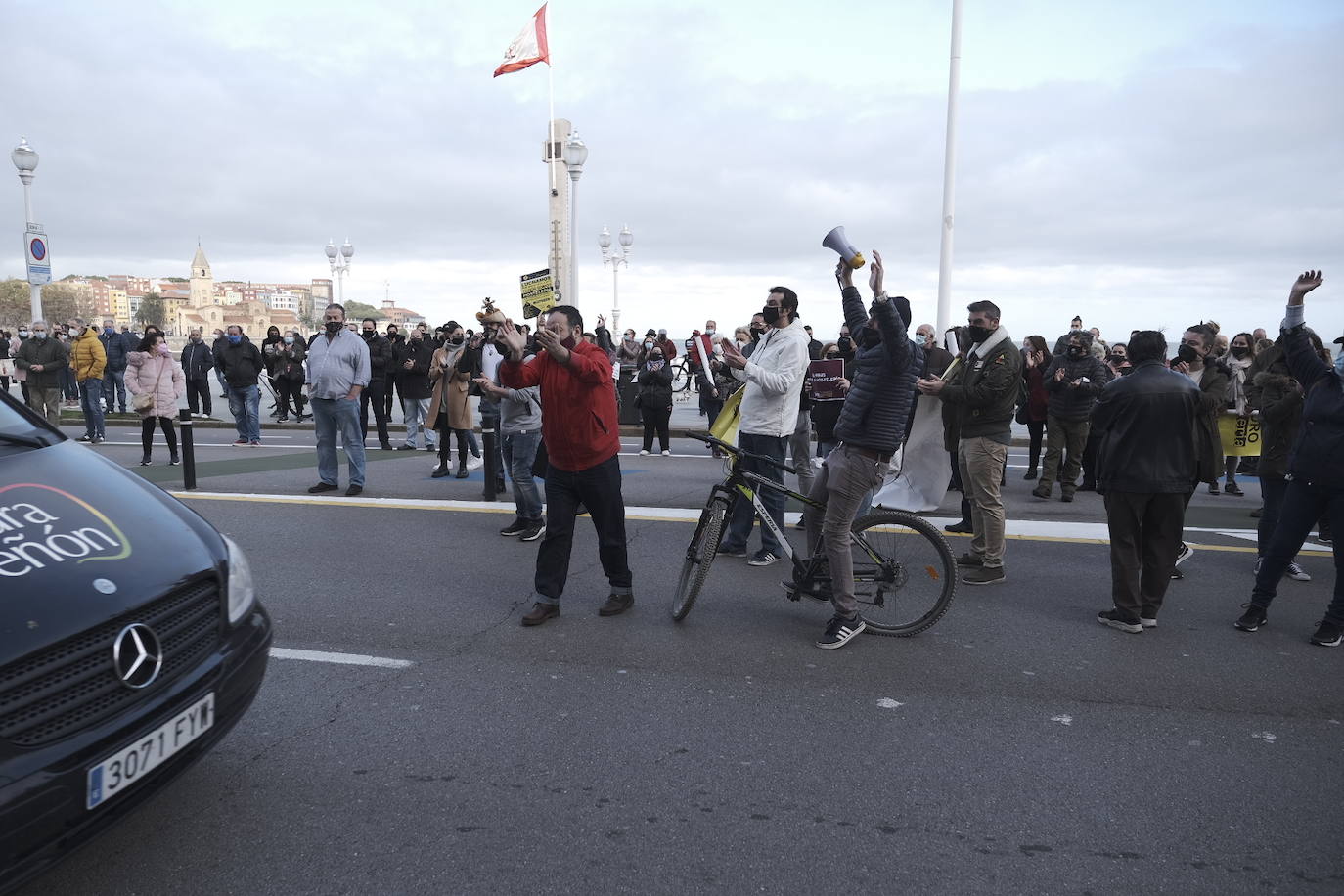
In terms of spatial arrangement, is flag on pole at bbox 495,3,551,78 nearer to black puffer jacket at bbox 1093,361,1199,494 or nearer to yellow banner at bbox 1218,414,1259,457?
yellow banner at bbox 1218,414,1259,457

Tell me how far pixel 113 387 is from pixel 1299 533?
22.0 meters

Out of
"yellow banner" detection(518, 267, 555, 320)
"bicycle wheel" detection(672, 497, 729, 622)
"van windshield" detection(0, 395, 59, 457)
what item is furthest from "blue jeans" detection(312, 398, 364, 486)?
"van windshield" detection(0, 395, 59, 457)

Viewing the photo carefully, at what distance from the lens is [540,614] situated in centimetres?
519

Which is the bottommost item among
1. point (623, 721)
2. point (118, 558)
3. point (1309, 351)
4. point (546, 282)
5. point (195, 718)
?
point (623, 721)

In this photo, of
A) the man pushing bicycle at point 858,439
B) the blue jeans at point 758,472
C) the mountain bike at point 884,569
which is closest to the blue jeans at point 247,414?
the blue jeans at point 758,472

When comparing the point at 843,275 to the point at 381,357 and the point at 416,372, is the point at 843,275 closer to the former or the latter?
the point at 416,372

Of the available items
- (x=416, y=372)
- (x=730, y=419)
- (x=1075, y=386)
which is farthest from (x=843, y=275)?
(x=416, y=372)

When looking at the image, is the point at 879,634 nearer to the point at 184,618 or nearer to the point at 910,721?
the point at 910,721

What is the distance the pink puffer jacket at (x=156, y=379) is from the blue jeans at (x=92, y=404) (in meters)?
3.12

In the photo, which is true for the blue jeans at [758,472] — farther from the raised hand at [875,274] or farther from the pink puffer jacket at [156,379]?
the pink puffer jacket at [156,379]

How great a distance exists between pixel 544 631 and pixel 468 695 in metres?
0.96

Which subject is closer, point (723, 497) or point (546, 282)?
point (723, 497)

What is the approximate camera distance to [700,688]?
4.26m

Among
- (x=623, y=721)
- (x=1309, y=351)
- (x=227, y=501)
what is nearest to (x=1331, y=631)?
(x=1309, y=351)
